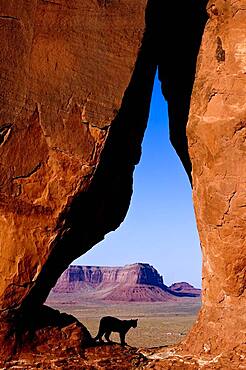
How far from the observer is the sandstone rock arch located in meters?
7.78

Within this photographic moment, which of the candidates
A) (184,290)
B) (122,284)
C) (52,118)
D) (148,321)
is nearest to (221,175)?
(52,118)

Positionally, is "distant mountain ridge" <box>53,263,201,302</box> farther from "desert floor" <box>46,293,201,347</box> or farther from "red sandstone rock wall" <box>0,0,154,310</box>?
"red sandstone rock wall" <box>0,0,154,310</box>

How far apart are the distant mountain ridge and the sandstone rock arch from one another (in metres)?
84.8

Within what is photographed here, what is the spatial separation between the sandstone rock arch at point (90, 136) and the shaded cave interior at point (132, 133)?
5cm

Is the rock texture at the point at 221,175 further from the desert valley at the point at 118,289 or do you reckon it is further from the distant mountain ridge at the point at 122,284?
the distant mountain ridge at the point at 122,284

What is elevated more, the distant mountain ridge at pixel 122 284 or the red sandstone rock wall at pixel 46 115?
the distant mountain ridge at pixel 122 284

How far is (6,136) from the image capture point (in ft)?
25.3

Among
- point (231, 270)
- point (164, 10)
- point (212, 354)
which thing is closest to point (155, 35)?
point (164, 10)

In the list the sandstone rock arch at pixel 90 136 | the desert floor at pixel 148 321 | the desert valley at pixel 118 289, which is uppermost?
the desert valley at pixel 118 289

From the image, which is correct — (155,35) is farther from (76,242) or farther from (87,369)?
(87,369)

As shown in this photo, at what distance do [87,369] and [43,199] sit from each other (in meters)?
2.33

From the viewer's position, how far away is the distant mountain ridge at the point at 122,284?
95.4 m

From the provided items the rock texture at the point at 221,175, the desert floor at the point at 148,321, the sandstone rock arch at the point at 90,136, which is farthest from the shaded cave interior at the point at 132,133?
the desert floor at the point at 148,321

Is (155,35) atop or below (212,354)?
atop
